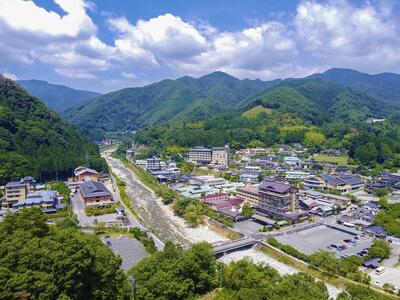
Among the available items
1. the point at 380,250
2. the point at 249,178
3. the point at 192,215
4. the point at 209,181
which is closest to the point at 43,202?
the point at 192,215

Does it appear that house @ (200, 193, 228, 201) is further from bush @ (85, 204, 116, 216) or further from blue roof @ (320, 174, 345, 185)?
blue roof @ (320, 174, 345, 185)

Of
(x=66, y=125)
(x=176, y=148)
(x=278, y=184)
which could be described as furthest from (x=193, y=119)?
(x=278, y=184)

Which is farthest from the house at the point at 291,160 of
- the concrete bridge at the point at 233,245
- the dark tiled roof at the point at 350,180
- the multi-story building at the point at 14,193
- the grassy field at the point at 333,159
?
the multi-story building at the point at 14,193

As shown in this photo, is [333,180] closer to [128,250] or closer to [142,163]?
[128,250]

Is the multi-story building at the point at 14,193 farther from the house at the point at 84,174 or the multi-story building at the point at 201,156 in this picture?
the multi-story building at the point at 201,156

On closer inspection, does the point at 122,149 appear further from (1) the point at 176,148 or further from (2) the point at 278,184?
(2) the point at 278,184

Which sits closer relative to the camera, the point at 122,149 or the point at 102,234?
the point at 102,234
